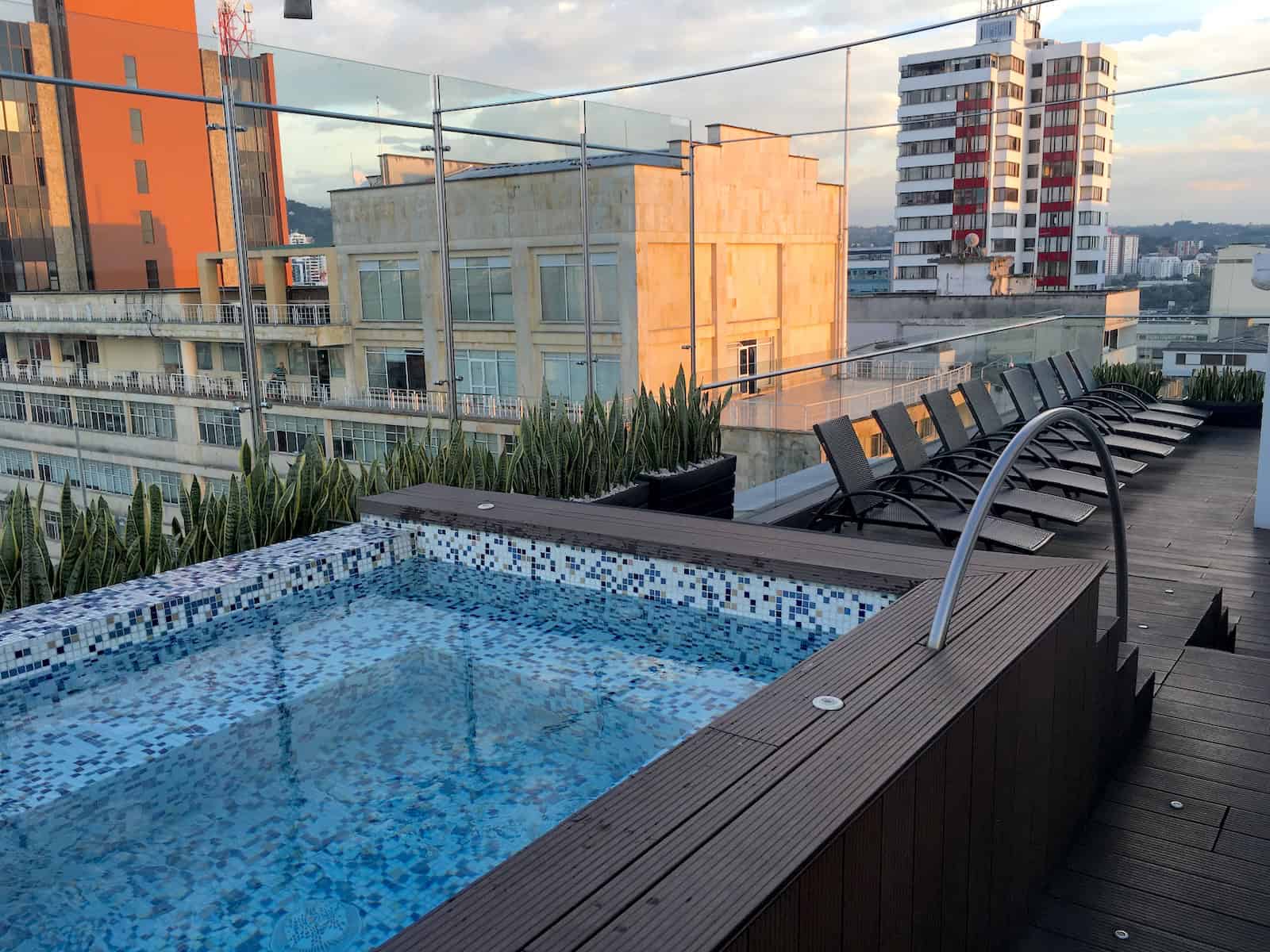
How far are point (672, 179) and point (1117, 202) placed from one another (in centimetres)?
5385

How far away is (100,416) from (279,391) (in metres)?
0.96

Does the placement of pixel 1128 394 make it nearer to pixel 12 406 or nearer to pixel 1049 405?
pixel 1049 405

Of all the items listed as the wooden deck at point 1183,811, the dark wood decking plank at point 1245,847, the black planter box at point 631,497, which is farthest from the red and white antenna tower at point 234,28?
the dark wood decking plank at point 1245,847

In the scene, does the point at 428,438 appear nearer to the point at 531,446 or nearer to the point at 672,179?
the point at 531,446

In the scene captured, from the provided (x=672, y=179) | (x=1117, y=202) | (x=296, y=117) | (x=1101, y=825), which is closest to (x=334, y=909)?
(x=1101, y=825)

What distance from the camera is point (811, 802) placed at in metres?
1.83

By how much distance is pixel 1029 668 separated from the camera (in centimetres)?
247

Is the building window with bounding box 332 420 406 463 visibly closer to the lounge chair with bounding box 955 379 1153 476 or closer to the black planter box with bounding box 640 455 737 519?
the black planter box with bounding box 640 455 737 519

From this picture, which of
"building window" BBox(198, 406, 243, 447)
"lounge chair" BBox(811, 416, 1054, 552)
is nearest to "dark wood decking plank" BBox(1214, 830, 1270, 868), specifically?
"lounge chair" BBox(811, 416, 1054, 552)

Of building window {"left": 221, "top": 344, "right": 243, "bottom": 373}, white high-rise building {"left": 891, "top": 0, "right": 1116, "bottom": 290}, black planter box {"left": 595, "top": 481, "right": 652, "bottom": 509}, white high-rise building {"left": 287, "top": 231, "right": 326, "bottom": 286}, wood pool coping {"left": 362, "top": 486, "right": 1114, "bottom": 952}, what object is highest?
white high-rise building {"left": 891, "top": 0, "right": 1116, "bottom": 290}

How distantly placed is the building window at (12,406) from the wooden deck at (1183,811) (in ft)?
16.0

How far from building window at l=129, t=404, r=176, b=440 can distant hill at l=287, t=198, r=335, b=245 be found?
53.7 inches

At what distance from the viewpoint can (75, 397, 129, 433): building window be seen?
16.8ft

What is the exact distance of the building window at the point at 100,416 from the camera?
5105mm
